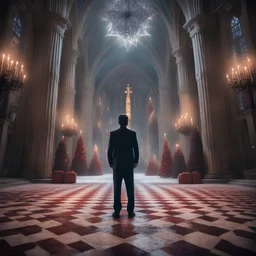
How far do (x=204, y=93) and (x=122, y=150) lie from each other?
8.46 m

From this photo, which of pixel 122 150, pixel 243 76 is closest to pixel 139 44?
pixel 243 76

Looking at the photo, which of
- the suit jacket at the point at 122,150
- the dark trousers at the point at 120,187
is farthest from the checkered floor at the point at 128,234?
the suit jacket at the point at 122,150

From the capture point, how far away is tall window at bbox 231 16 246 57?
1140 cm

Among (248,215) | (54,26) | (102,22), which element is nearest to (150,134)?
(102,22)

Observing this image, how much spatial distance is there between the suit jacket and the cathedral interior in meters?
0.69

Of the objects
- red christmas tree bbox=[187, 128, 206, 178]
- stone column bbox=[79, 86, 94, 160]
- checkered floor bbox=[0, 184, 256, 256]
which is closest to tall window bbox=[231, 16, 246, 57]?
red christmas tree bbox=[187, 128, 206, 178]

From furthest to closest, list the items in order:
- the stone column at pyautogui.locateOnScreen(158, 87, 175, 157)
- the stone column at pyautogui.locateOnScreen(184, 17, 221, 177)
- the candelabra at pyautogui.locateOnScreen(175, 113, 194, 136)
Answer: the stone column at pyautogui.locateOnScreen(158, 87, 175, 157)
the candelabra at pyautogui.locateOnScreen(175, 113, 194, 136)
the stone column at pyautogui.locateOnScreen(184, 17, 221, 177)

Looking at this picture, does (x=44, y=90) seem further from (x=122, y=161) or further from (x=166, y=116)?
(x=166, y=116)

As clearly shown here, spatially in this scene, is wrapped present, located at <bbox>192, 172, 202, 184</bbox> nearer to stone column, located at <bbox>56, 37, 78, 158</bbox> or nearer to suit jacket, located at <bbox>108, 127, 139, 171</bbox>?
suit jacket, located at <bbox>108, 127, 139, 171</bbox>

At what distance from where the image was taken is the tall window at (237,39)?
11.4 m

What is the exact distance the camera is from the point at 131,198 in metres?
2.48

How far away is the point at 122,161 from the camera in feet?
8.17

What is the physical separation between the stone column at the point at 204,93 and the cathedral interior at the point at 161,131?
6 centimetres

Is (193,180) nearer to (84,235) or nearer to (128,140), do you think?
(128,140)
